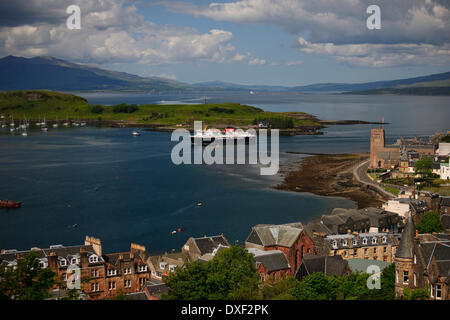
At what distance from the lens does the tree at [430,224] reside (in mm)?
54844

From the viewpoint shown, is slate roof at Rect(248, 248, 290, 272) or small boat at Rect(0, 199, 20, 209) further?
small boat at Rect(0, 199, 20, 209)

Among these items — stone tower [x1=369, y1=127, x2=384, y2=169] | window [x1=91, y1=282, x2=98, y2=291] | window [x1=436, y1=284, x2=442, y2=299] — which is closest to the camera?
window [x1=436, y1=284, x2=442, y2=299]

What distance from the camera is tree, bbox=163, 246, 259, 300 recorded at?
3291cm

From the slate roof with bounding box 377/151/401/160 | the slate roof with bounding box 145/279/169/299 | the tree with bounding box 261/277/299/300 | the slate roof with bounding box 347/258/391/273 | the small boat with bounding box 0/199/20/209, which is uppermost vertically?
the slate roof with bounding box 377/151/401/160

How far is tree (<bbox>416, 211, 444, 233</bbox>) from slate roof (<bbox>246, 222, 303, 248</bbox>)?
1352 cm

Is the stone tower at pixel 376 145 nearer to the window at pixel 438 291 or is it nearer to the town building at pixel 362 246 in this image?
the town building at pixel 362 246

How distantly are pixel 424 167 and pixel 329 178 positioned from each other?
17.2 m

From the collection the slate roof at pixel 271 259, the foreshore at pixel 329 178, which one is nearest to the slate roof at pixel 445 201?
the foreshore at pixel 329 178

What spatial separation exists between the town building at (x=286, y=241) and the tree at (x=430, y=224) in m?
12.8

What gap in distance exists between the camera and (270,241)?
49.3 meters

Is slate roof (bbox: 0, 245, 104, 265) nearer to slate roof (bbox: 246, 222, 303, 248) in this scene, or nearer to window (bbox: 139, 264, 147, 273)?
window (bbox: 139, 264, 147, 273)

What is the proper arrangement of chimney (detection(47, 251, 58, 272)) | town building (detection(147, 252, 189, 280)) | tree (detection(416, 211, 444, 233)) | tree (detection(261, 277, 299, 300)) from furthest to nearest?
Answer: tree (detection(416, 211, 444, 233)) → town building (detection(147, 252, 189, 280)) → chimney (detection(47, 251, 58, 272)) → tree (detection(261, 277, 299, 300))

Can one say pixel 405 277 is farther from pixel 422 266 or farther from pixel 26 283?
pixel 26 283

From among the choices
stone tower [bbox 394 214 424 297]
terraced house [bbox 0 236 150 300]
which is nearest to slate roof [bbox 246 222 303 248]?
terraced house [bbox 0 236 150 300]
